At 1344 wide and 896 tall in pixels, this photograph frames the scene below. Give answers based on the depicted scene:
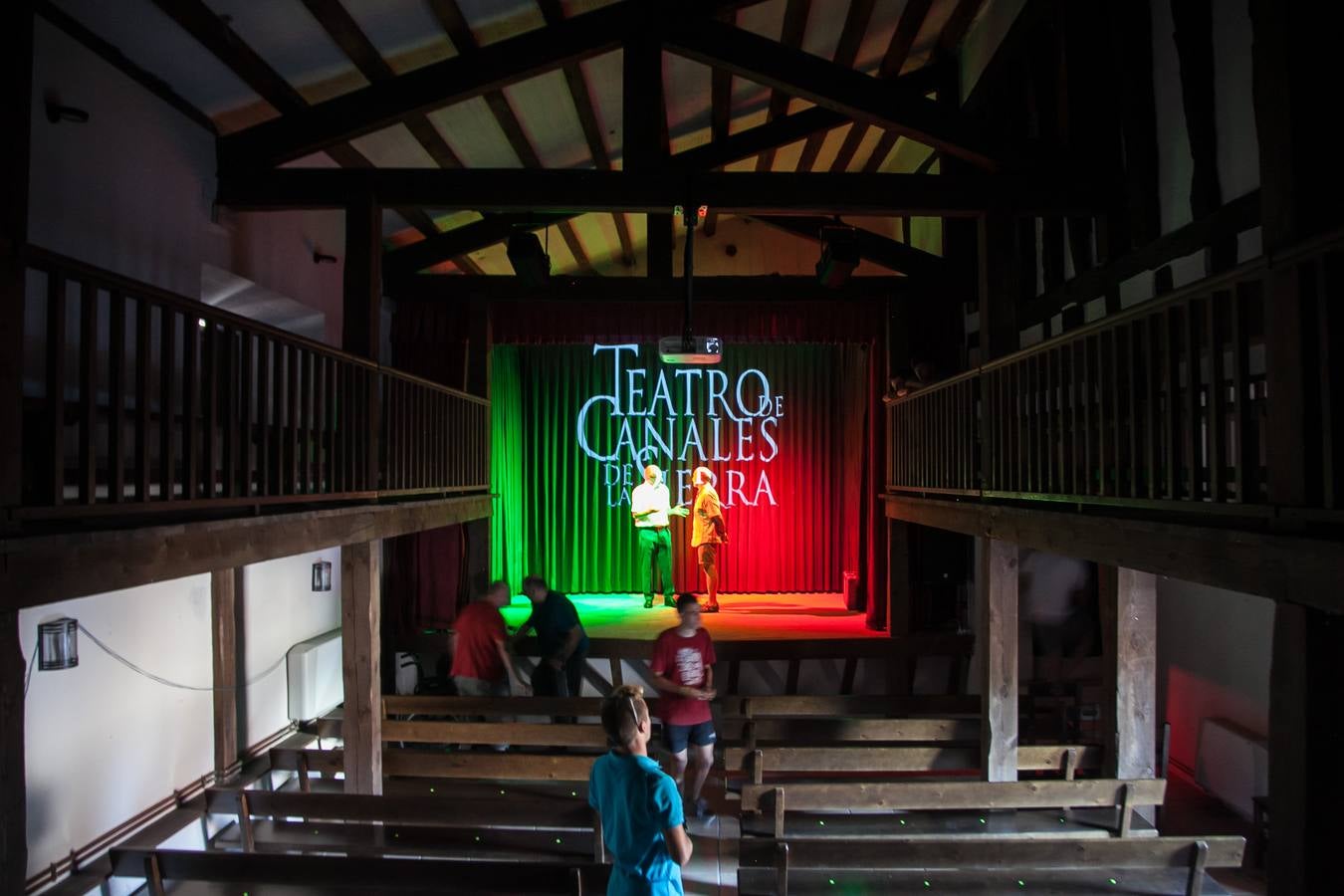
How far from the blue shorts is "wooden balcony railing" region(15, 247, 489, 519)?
9.24ft

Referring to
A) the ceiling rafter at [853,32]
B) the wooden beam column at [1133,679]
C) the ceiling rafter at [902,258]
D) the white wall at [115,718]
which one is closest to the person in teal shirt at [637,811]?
the white wall at [115,718]

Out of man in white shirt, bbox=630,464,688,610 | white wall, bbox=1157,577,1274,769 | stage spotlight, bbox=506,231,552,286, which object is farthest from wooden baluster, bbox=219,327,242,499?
white wall, bbox=1157,577,1274,769

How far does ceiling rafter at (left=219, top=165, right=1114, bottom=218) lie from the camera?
23.1ft

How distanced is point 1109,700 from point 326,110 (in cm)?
744

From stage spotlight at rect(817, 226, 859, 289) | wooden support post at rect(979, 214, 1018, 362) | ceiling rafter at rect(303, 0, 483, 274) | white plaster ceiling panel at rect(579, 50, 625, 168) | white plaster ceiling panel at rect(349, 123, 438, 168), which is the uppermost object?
white plaster ceiling panel at rect(579, 50, 625, 168)

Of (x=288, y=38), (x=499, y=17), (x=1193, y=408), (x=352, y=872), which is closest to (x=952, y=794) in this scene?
(x=1193, y=408)

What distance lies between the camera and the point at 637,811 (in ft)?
11.5

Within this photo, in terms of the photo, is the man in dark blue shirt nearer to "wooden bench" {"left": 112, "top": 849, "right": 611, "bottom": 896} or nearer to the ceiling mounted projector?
the ceiling mounted projector

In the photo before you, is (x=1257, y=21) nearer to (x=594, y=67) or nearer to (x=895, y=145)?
(x=594, y=67)

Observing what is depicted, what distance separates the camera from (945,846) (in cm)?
469

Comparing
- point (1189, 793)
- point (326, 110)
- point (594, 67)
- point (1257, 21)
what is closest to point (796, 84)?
point (594, 67)

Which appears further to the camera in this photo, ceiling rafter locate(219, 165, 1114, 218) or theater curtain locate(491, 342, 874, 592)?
theater curtain locate(491, 342, 874, 592)

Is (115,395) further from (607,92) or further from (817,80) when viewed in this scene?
(607,92)

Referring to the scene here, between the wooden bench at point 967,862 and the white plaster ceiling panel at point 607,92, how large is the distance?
5.59m
